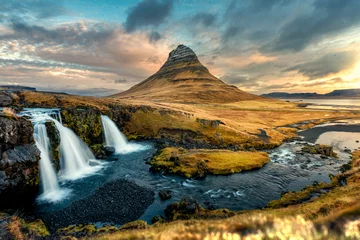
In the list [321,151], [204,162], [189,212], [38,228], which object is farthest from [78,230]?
[321,151]

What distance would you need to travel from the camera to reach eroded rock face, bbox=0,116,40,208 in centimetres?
2772

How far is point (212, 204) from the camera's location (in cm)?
2978

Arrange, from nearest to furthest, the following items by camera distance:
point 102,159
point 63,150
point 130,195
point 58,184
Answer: point 130,195 < point 58,184 < point 63,150 < point 102,159

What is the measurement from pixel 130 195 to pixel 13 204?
613 inches

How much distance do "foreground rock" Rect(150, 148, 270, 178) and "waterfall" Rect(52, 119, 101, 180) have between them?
1339 centimetres

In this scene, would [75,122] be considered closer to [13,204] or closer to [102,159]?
[102,159]

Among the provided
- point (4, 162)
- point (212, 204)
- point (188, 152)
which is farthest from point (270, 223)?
point (188, 152)

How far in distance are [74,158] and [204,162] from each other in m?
27.8

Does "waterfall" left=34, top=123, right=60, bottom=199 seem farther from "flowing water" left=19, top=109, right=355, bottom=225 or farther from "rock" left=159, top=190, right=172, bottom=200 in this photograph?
"rock" left=159, top=190, right=172, bottom=200

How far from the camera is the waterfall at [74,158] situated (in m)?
40.8

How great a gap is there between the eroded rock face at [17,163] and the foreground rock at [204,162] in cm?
2044

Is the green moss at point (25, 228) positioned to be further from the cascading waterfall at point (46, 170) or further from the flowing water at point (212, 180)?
the cascading waterfall at point (46, 170)

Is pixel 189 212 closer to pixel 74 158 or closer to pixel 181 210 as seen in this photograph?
pixel 181 210

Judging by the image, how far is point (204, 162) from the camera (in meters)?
45.3
